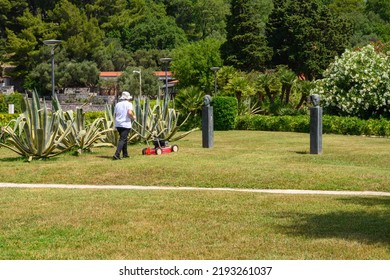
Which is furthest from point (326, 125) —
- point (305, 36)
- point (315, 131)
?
point (305, 36)

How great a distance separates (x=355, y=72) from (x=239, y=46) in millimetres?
18537

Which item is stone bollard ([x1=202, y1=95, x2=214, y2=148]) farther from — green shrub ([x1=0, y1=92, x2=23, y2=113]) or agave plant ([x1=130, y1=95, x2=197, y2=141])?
green shrub ([x1=0, y1=92, x2=23, y2=113])

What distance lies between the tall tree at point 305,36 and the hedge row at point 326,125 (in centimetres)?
1463

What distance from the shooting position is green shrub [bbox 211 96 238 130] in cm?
3875

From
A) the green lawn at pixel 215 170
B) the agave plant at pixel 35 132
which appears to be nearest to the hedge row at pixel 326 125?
the green lawn at pixel 215 170

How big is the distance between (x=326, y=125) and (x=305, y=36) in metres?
19.6

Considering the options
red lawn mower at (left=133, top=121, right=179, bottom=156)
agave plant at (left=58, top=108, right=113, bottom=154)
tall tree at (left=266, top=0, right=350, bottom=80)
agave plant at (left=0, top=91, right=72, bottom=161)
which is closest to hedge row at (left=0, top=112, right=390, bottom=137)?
agave plant at (left=58, top=108, right=113, bottom=154)

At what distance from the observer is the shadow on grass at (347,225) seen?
9391 mm

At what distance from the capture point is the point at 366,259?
7.94 metres

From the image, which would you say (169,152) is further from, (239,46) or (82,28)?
(82,28)

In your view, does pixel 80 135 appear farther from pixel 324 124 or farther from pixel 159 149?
pixel 324 124

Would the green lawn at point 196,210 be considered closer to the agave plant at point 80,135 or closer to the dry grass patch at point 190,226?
the dry grass patch at point 190,226

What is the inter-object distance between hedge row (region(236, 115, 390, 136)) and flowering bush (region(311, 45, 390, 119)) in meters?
1.71

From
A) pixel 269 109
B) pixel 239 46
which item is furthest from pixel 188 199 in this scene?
pixel 239 46
